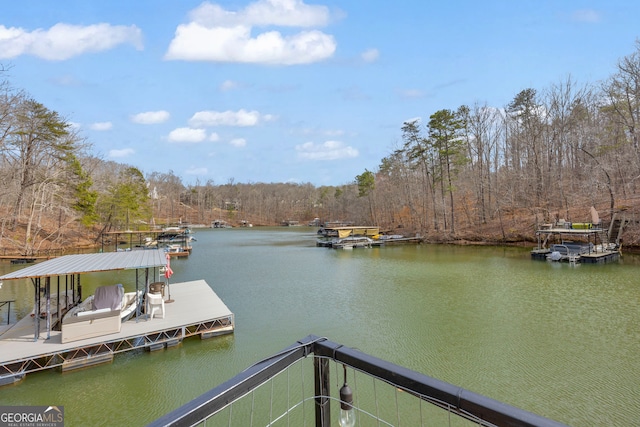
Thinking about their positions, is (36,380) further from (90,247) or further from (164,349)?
(90,247)

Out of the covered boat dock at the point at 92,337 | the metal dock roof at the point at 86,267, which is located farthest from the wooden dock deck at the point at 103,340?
the metal dock roof at the point at 86,267

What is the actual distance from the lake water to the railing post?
437 cm

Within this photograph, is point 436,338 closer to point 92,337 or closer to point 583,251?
point 92,337

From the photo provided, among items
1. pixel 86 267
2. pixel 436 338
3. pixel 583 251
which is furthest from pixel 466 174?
pixel 86 267

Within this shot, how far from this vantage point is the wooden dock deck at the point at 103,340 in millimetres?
5898

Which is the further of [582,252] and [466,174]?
[466,174]

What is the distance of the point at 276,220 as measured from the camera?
74.6m

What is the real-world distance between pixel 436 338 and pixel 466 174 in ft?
111

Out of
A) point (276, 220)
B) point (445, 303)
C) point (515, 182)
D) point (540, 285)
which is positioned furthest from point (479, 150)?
point (276, 220)

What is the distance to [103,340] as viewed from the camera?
6.43 meters

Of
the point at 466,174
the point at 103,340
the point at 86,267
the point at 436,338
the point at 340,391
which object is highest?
the point at 466,174

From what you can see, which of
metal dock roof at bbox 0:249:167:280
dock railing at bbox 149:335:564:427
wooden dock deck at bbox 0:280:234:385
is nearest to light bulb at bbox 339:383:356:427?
dock railing at bbox 149:335:564:427

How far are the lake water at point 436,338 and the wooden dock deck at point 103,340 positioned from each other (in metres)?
0.22

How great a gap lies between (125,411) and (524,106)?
35.4 m
